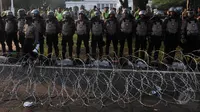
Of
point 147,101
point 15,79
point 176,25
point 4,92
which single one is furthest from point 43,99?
point 176,25

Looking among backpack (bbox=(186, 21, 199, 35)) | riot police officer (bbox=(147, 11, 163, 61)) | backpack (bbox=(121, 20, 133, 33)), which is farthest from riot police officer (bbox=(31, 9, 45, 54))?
backpack (bbox=(186, 21, 199, 35))

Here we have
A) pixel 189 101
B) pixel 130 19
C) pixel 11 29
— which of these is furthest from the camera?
pixel 11 29

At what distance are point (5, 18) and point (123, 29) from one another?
481cm

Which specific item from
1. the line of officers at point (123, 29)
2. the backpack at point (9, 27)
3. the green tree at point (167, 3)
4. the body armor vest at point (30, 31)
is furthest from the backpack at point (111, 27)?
the green tree at point (167, 3)

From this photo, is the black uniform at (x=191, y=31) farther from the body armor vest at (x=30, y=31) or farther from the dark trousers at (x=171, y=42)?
the body armor vest at (x=30, y=31)

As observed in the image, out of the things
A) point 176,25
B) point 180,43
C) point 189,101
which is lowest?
point 189,101

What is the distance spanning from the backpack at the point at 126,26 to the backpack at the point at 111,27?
295 mm

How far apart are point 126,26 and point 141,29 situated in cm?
57

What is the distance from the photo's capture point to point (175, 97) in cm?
784

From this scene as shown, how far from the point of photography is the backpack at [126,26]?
11.0m

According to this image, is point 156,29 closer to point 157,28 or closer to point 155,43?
point 157,28

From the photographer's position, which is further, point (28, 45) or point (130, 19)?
point (130, 19)

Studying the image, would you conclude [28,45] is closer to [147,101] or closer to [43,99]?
[43,99]

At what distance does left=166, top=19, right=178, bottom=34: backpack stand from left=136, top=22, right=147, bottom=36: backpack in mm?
844
